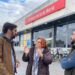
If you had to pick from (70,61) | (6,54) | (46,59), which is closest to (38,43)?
(46,59)

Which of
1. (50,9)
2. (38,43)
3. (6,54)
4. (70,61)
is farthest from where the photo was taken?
(50,9)

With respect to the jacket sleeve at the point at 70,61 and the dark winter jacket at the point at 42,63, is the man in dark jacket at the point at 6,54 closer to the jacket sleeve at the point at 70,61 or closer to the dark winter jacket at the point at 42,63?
the jacket sleeve at the point at 70,61

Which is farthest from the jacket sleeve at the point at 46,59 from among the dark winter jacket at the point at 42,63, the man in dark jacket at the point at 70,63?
the man in dark jacket at the point at 70,63

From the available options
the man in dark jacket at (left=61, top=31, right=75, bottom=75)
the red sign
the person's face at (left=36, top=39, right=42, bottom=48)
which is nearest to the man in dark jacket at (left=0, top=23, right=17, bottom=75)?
the man in dark jacket at (left=61, top=31, right=75, bottom=75)

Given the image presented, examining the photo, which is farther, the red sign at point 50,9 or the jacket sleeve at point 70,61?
the red sign at point 50,9

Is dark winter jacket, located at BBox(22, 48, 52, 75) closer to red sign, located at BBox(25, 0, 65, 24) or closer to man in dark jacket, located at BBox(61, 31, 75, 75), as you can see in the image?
man in dark jacket, located at BBox(61, 31, 75, 75)

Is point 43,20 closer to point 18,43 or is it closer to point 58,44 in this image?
point 58,44

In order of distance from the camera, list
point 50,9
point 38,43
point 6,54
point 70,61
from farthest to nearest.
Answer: point 50,9
point 38,43
point 70,61
point 6,54

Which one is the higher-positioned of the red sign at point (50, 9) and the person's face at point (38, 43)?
the red sign at point (50, 9)

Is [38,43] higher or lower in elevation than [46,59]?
higher

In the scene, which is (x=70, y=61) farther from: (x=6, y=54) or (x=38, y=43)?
(x=38, y=43)

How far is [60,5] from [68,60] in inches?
894

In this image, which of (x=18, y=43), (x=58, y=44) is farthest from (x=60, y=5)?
(x=18, y=43)

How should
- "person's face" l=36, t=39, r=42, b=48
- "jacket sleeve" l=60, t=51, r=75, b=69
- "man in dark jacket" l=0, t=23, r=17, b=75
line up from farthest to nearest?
"person's face" l=36, t=39, r=42, b=48 → "jacket sleeve" l=60, t=51, r=75, b=69 → "man in dark jacket" l=0, t=23, r=17, b=75
